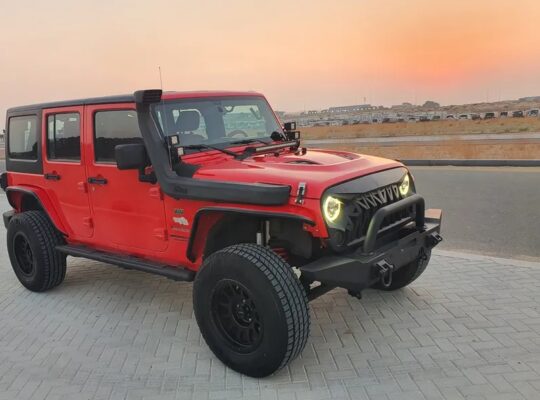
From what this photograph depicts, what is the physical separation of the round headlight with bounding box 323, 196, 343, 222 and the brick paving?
1.13m

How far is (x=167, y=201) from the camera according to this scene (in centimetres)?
403

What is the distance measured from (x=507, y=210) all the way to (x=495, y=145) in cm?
1363

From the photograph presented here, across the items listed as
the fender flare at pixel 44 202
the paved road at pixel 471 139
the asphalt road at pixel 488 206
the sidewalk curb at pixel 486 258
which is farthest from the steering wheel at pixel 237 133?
the paved road at pixel 471 139

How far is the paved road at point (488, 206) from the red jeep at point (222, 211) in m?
2.57

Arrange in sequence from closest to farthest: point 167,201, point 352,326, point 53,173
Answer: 1. point 167,201
2. point 352,326
3. point 53,173

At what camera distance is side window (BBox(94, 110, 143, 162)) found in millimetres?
4227

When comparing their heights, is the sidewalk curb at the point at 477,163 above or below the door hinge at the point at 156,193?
below

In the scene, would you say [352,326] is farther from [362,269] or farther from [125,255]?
[125,255]

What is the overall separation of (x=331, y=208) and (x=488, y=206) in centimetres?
679

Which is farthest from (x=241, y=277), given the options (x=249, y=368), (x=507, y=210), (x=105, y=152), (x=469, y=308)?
(x=507, y=210)

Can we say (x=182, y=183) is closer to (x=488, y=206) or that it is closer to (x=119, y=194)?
(x=119, y=194)

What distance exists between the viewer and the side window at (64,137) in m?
4.76

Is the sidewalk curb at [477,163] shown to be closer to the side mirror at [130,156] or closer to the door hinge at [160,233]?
the door hinge at [160,233]

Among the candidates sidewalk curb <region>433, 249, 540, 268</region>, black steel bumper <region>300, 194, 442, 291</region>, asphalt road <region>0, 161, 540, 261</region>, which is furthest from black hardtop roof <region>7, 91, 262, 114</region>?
asphalt road <region>0, 161, 540, 261</region>
